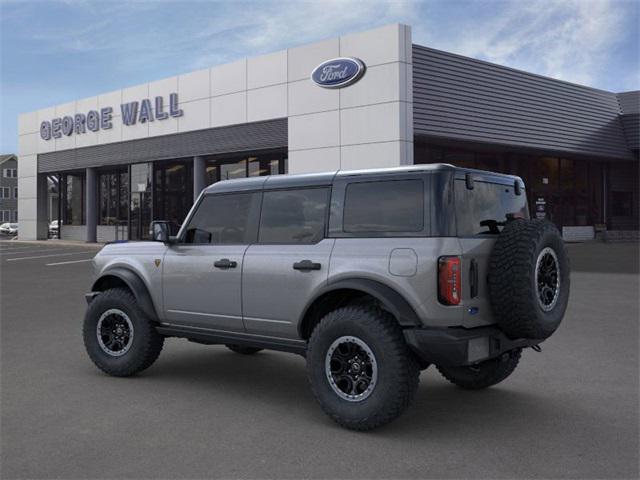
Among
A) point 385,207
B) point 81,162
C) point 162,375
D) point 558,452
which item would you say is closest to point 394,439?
point 558,452

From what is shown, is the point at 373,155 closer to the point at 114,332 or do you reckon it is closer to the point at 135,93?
the point at 135,93

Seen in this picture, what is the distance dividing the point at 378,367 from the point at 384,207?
117cm

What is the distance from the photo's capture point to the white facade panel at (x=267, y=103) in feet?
80.4

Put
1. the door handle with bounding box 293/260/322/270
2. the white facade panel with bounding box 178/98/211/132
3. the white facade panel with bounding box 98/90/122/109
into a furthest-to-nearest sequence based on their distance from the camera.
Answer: the white facade panel with bounding box 98/90/122/109
the white facade panel with bounding box 178/98/211/132
the door handle with bounding box 293/260/322/270

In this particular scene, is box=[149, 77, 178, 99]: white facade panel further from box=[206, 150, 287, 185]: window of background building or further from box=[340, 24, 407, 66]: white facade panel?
box=[340, 24, 407, 66]: white facade panel

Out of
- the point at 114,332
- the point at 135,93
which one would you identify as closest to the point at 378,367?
the point at 114,332

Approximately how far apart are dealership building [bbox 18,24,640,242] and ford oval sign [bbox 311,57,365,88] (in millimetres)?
47

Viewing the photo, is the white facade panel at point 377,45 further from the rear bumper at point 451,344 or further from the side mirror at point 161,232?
the rear bumper at point 451,344

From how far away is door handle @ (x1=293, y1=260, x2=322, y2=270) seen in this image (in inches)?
195

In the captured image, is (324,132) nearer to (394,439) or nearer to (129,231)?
(129,231)

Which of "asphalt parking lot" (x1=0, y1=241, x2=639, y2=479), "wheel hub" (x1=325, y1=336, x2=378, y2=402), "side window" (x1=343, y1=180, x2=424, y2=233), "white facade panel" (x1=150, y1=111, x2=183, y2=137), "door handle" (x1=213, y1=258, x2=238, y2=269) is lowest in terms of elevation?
"asphalt parking lot" (x1=0, y1=241, x2=639, y2=479)

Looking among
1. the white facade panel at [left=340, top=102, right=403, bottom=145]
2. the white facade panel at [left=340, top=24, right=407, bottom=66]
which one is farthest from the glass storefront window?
the white facade panel at [left=340, top=24, right=407, bottom=66]

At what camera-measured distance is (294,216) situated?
17.5 feet

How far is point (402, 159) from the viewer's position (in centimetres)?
2114
